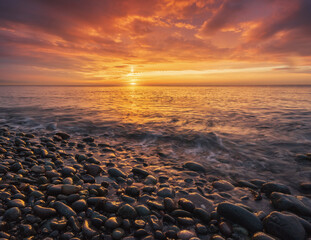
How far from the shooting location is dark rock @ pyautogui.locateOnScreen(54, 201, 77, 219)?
287 cm

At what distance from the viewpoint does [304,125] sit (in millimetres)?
10828

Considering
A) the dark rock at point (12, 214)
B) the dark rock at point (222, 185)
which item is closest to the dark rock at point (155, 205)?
the dark rock at point (222, 185)

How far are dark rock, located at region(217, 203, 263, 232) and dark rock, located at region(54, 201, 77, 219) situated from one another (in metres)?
2.67

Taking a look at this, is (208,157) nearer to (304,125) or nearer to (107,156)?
(107,156)

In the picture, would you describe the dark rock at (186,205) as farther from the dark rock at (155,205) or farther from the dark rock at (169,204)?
the dark rock at (155,205)

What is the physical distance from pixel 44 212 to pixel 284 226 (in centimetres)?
399

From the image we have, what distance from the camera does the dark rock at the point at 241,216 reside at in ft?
9.09

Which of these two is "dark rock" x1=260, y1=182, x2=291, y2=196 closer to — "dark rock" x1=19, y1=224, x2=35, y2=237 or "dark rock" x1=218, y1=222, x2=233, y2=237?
"dark rock" x1=218, y1=222, x2=233, y2=237

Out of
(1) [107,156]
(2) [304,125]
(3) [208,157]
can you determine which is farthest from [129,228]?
(2) [304,125]

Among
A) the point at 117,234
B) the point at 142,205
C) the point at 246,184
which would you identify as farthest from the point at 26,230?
the point at 246,184

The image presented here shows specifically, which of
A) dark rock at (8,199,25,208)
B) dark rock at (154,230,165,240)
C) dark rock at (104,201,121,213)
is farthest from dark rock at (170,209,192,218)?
dark rock at (8,199,25,208)

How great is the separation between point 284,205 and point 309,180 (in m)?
2.07

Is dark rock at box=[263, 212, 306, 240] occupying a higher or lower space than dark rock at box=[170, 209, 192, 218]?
higher

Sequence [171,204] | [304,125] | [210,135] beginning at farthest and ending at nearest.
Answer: [304,125]
[210,135]
[171,204]
